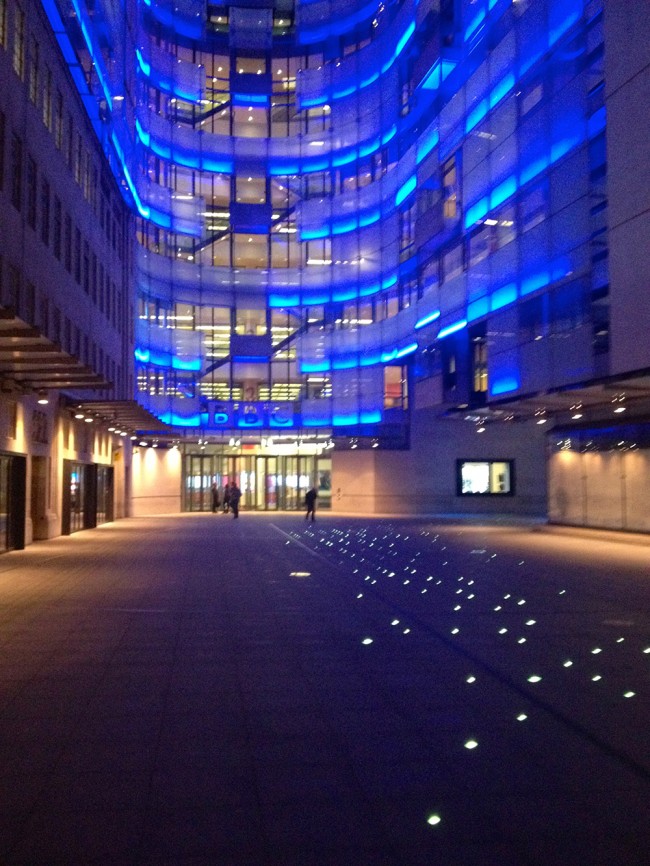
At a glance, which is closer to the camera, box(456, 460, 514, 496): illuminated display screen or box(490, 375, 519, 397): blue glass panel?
box(490, 375, 519, 397): blue glass panel

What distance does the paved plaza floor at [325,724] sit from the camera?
16.7 feet

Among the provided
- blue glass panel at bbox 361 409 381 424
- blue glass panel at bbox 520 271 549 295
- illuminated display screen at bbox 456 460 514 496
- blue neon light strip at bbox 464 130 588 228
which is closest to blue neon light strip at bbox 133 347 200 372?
blue glass panel at bbox 361 409 381 424

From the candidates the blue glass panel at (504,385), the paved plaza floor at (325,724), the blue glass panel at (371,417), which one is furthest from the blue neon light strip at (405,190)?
the paved plaza floor at (325,724)

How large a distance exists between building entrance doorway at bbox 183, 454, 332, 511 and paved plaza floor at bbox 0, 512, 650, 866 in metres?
39.0

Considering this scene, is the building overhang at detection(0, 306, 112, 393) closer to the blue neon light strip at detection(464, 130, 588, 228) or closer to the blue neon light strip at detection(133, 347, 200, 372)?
the blue neon light strip at detection(464, 130, 588, 228)

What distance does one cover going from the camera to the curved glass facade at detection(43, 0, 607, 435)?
1575 inches

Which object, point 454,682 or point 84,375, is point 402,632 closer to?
point 454,682

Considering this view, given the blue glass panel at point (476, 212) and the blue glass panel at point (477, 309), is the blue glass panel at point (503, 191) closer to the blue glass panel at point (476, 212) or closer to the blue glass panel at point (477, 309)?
the blue glass panel at point (476, 212)

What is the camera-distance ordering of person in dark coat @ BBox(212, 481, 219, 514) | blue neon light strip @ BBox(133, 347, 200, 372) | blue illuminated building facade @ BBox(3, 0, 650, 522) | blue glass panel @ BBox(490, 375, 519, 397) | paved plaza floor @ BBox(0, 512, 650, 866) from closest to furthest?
paved plaza floor @ BBox(0, 512, 650, 866) → blue illuminated building facade @ BBox(3, 0, 650, 522) → blue glass panel @ BBox(490, 375, 519, 397) → blue neon light strip @ BBox(133, 347, 200, 372) → person in dark coat @ BBox(212, 481, 219, 514)

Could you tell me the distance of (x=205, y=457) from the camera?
2215 inches

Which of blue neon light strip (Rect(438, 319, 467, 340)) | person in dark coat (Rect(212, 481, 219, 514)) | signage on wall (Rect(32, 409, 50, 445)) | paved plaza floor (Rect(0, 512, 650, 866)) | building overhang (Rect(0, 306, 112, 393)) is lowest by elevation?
paved plaza floor (Rect(0, 512, 650, 866))

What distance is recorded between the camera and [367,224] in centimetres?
5200

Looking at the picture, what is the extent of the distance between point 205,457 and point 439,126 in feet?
80.8

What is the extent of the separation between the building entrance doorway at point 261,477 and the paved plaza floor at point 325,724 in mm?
39035
